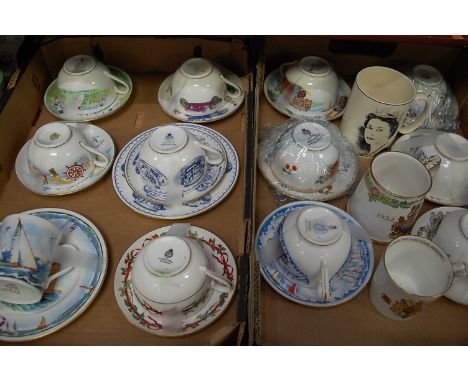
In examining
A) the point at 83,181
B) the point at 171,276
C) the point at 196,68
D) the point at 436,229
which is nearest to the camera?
the point at 171,276

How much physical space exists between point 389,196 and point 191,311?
1.37 ft

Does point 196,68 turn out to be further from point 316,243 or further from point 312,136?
point 316,243

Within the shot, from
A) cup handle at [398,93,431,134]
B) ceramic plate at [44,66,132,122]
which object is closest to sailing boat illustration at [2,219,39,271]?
ceramic plate at [44,66,132,122]

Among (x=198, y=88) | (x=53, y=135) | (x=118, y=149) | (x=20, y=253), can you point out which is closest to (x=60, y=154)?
(x=53, y=135)

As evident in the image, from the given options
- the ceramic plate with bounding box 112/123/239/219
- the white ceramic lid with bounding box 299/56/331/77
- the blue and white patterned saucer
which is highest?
the white ceramic lid with bounding box 299/56/331/77

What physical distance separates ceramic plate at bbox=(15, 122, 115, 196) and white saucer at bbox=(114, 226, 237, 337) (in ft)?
0.68

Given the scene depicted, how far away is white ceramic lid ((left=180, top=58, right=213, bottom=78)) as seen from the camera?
3.19ft

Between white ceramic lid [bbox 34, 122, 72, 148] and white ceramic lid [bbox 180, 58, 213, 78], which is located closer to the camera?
white ceramic lid [bbox 34, 122, 72, 148]

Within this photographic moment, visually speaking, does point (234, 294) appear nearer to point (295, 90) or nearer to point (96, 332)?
point (96, 332)

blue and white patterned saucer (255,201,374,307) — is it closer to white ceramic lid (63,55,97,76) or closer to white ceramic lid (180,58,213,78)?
white ceramic lid (180,58,213,78)

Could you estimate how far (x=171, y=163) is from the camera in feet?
2.65

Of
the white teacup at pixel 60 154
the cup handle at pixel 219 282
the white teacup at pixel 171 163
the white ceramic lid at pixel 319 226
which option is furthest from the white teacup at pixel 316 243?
the white teacup at pixel 60 154

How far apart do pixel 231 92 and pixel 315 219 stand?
18.5 inches

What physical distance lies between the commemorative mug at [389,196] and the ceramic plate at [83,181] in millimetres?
563
